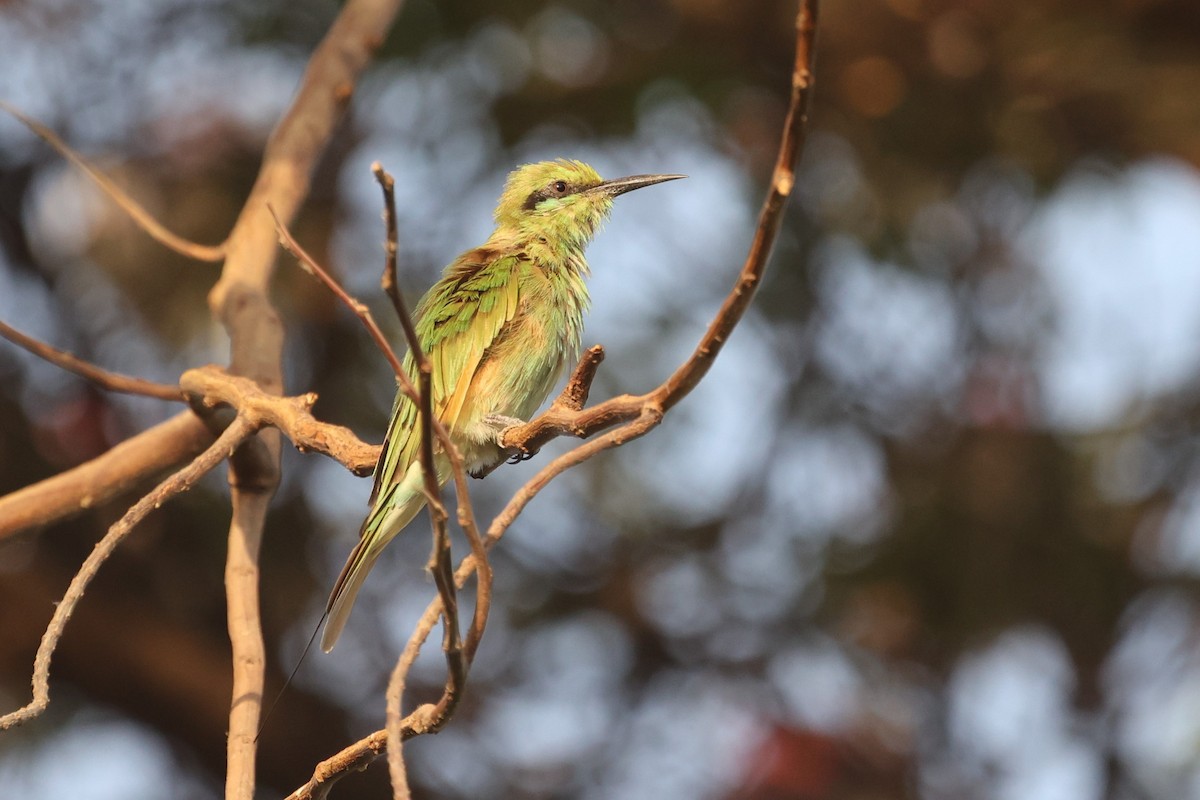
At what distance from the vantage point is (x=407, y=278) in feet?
16.0

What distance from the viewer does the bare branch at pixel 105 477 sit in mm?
2465

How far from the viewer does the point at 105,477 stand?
260 cm

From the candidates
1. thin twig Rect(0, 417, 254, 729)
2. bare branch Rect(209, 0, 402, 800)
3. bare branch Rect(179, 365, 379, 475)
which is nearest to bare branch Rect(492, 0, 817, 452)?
bare branch Rect(179, 365, 379, 475)

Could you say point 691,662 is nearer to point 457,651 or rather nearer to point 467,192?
point 467,192

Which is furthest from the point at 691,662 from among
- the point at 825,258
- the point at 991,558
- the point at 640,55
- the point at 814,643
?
the point at 640,55

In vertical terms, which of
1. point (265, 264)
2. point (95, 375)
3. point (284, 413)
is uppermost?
point (265, 264)

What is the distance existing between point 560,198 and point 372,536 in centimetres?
130

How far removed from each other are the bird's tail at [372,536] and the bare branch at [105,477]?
1.23 feet

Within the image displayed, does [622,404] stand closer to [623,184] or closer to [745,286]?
[745,286]

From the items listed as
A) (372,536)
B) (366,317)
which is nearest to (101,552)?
(366,317)

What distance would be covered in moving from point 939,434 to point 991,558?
0.55m

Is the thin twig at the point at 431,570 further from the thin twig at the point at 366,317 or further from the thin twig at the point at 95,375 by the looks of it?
the thin twig at the point at 95,375

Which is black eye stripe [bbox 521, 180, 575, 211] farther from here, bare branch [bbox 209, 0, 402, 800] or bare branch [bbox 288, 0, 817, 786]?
bare branch [bbox 288, 0, 817, 786]

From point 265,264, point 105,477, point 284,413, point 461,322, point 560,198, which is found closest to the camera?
point 284,413
